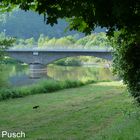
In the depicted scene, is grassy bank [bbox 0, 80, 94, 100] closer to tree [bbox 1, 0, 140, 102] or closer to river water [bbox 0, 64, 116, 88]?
river water [bbox 0, 64, 116, 88]

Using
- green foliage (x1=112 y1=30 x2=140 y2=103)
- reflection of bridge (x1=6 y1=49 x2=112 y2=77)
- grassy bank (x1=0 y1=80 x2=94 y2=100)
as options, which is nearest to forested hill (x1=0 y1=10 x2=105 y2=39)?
reflection of bridge (x1=6 y1=49 x2=112 y2=77)

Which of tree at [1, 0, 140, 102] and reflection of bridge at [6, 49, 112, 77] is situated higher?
tree at [1, 0, 140, 102]

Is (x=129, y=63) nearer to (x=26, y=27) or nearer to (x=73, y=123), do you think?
(x=73, y=123)

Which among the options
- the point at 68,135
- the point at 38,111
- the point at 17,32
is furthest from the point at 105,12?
the point at 17,32

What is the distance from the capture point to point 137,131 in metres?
6.92

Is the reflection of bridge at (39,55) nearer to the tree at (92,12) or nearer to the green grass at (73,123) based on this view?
the green grass at (73,123)

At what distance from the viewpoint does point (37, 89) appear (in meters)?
24.9

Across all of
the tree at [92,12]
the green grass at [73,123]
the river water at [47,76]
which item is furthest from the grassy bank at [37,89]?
the tree at [92,12]

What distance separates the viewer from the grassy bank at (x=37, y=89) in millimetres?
21859

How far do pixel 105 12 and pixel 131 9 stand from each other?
0.21 m

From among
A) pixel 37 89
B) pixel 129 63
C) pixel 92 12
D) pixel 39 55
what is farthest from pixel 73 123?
pixel 39 55

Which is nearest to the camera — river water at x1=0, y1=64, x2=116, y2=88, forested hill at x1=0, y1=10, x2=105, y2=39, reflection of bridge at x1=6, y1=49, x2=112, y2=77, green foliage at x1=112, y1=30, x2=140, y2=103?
green foliage at x1=112, y1=30, x2=140, y2=103

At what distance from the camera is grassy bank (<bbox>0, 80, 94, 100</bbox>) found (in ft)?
71.7

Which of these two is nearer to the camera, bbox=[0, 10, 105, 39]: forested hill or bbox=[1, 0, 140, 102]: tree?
bbox=[1, 0, 140, 102]: tree
